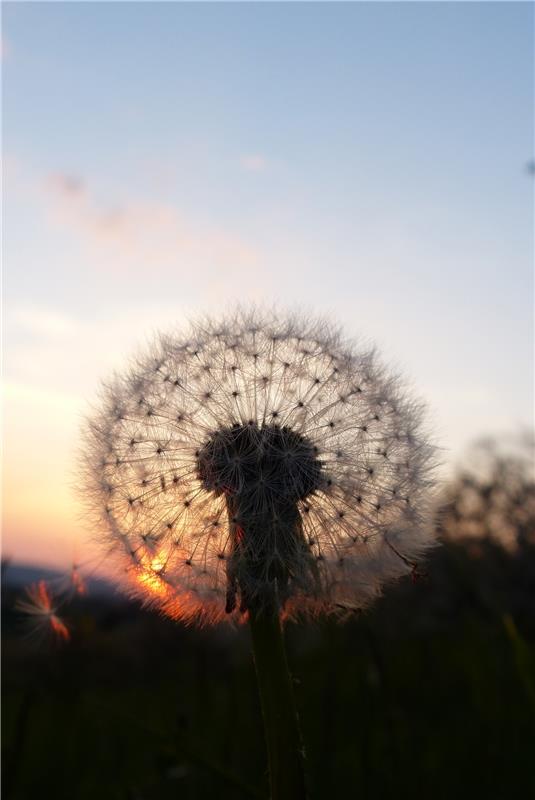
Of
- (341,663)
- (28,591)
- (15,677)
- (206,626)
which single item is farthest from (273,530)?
(15,677)

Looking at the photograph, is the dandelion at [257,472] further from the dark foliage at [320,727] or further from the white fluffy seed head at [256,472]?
the dark foliage at [320,727]

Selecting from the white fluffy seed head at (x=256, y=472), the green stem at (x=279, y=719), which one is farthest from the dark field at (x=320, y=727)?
the green stem at (x=279, y=719)

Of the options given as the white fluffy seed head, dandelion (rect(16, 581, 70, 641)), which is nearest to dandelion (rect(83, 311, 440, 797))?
the white fluffy seed head

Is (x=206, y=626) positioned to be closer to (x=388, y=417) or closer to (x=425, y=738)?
(x=388, y=417)

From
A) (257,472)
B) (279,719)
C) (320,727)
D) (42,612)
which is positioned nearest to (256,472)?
(257,472)

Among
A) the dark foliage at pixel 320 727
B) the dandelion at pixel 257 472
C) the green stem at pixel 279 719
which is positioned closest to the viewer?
the green stem at pixel 279 719

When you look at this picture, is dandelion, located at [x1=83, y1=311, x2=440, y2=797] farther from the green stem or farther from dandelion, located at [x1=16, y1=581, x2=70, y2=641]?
dandelion, located at [x1=16, y1=581, x2=70, y2=641]
